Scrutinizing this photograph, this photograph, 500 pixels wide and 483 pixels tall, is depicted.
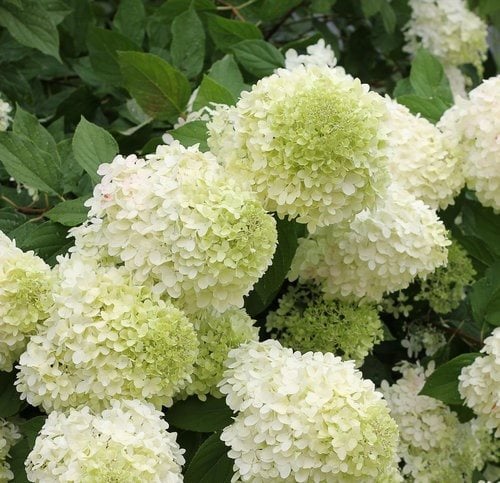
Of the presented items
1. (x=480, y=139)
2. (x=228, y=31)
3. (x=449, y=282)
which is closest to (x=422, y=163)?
(x=480, y=139)

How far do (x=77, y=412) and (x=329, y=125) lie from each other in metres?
0.44

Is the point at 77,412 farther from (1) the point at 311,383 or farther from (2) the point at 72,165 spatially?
(2) the point at 72,165

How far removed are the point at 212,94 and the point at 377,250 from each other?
339mm

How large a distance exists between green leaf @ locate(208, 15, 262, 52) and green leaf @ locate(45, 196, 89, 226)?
0.58 meters

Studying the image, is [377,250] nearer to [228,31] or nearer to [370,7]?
[228,31]

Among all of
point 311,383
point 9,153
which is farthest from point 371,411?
point 9,153

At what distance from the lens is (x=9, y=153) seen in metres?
1.39

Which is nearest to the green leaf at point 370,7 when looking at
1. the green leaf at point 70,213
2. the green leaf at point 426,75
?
the green leaf at point 426,75

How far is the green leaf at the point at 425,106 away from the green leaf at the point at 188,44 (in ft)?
1.27

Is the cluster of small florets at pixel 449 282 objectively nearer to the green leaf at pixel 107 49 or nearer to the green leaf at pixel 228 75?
the green leaf at pixel 228 75

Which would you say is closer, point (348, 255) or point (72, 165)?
point (348, 255)

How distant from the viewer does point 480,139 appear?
57.7 inches

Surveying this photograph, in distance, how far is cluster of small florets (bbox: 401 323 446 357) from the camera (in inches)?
65.1

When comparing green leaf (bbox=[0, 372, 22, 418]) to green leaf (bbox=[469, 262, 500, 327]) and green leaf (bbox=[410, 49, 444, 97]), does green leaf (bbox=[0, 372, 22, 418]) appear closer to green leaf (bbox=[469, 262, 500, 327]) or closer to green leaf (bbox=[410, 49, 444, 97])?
green leaf (bbox=[469, 262, 500, 327])
